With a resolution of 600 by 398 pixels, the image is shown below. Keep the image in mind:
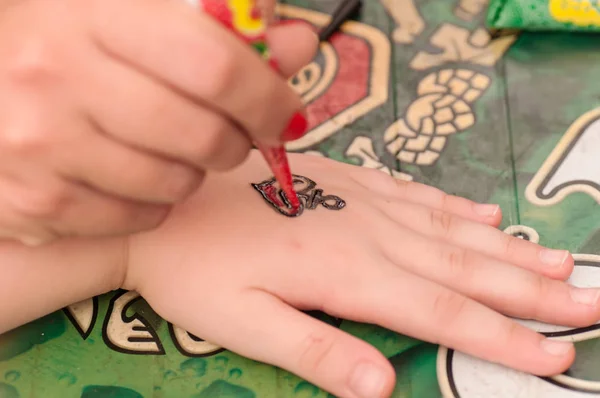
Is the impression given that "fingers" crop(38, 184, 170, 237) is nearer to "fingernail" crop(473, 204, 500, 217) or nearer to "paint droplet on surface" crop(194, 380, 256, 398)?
"paint droplet on surface" crop(194, 380, 256, 398)

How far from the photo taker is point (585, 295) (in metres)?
0.56

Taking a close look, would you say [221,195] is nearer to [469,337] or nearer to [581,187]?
[469,337]

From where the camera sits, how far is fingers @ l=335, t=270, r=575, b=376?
0.52m

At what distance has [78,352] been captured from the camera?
0.56m

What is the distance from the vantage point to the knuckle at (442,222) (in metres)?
0.62

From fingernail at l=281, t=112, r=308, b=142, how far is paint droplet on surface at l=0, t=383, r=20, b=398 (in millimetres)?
338

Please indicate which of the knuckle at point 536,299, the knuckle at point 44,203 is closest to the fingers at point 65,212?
the knuckle at point 44,203

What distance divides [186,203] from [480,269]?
283 millimetres

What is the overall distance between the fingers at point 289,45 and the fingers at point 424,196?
0.94 feet

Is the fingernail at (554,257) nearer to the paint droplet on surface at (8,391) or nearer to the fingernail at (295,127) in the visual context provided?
the fingernail at (295,127)

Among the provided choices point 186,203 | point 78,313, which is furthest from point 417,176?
point 78,313

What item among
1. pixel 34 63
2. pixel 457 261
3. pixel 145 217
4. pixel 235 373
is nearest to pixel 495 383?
pixel 457 261

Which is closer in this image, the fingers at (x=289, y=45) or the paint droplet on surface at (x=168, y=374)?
the fingers at (x=289, y=45)

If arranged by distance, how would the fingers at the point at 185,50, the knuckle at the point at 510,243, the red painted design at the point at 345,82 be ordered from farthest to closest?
1. the red painted design at the point at 345,82
2. the knuckle at the point at 510,243
3. the fingers at the point at 185,50
